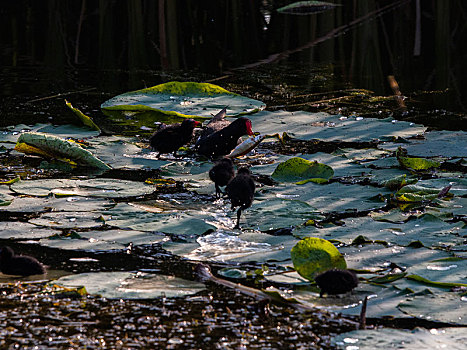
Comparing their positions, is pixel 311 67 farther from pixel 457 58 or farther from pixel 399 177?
pixel 399 177

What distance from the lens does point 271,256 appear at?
11.4 ft

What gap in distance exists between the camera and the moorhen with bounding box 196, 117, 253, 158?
18.0 feet

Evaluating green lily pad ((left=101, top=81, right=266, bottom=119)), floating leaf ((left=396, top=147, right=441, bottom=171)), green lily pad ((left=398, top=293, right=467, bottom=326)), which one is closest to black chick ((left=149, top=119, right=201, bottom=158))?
green lily pad ((left=101, top=81, right=266, bottom=119))

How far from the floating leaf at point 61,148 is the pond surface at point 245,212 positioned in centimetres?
8

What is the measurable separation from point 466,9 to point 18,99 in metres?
8.11

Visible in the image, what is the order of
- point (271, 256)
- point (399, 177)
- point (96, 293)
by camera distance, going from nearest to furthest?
point (96, 293), point (271, 256), point (399, 177)

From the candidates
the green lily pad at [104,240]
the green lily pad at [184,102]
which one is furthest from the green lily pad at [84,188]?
the green lily pad at [184,102]

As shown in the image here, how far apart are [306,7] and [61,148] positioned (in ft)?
29.7

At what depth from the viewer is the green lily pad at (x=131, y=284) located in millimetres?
3033

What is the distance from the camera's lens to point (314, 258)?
3271 millimetres

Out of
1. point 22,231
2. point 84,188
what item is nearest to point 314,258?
point 22,231

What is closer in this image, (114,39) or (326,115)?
(326,115)

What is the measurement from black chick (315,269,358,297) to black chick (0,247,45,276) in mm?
1203

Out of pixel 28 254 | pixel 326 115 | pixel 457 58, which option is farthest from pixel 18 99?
pixel 457 58
